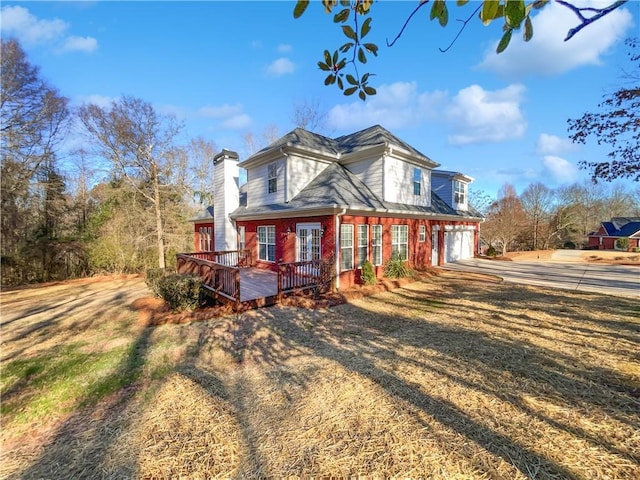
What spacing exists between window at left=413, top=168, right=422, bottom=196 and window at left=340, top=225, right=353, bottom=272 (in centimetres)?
512

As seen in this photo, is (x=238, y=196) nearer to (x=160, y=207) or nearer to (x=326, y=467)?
(x=160, y=207)

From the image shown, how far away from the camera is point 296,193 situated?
11.8 metres

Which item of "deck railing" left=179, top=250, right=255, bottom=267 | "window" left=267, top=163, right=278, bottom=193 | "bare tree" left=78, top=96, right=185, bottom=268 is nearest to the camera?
"window" left=267, top=163, right=278, bottom=193

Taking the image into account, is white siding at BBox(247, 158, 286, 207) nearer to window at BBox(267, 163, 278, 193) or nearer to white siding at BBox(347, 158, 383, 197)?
window at BBox(267, 163, 278, 193)

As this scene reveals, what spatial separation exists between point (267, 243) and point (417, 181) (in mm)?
7914

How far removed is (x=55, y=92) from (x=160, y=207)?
768 cm

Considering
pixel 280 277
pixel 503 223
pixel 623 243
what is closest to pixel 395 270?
pixel 280 277

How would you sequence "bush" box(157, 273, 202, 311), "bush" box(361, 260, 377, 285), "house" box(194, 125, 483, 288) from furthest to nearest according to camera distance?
"bush" box(361, 260, 377, 285) < "house" box(194, 125, 483, 288) < "bush" box(157, 273, 202, 311)

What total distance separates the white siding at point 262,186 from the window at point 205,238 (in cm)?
549

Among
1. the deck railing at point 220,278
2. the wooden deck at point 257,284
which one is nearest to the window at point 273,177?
the wooden deck at point 257,284

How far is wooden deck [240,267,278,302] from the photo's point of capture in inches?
325

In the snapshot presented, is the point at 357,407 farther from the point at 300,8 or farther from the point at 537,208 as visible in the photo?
the point at 537,208

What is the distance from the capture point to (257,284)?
9.77 m

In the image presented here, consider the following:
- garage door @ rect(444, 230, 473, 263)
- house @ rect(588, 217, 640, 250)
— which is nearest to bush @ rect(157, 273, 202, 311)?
garage door @ rect(444, 230, 473, 263)
